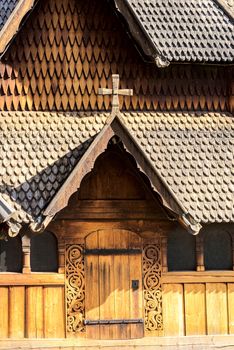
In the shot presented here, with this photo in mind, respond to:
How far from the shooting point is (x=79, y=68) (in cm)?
1598

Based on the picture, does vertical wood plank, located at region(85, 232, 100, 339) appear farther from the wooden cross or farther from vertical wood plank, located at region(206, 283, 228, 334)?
the wooden cross

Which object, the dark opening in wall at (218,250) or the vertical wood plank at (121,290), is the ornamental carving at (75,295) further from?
the dark opening in wall at (218,250)

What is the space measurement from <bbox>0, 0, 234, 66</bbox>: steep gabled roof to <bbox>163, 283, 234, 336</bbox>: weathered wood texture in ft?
11.3

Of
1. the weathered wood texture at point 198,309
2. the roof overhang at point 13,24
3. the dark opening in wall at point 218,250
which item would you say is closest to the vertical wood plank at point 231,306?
the weathered wood texture at point 198,309

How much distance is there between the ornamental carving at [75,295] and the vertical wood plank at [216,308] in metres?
1.90

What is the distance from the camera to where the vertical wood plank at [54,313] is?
14.9 meters

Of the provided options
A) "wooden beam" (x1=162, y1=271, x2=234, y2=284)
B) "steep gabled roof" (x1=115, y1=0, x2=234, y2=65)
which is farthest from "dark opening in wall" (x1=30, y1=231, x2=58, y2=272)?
"steep gabled roof" (x1=115, y1=0, x2=234, y2=65)

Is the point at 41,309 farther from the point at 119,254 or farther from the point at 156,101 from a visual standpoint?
the point at 156,101

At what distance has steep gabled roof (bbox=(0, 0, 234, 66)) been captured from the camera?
15492 millimetres

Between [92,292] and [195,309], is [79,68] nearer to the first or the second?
[92,292]

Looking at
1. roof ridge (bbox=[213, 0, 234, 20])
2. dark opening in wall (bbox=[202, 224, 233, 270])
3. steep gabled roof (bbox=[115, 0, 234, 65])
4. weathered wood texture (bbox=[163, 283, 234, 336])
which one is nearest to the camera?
weathered wood texture (bbox=[163, 283, 234, 336])

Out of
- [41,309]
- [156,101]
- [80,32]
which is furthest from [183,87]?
[41,309]

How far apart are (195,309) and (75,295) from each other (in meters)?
1.82

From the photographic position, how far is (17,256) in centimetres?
1505
